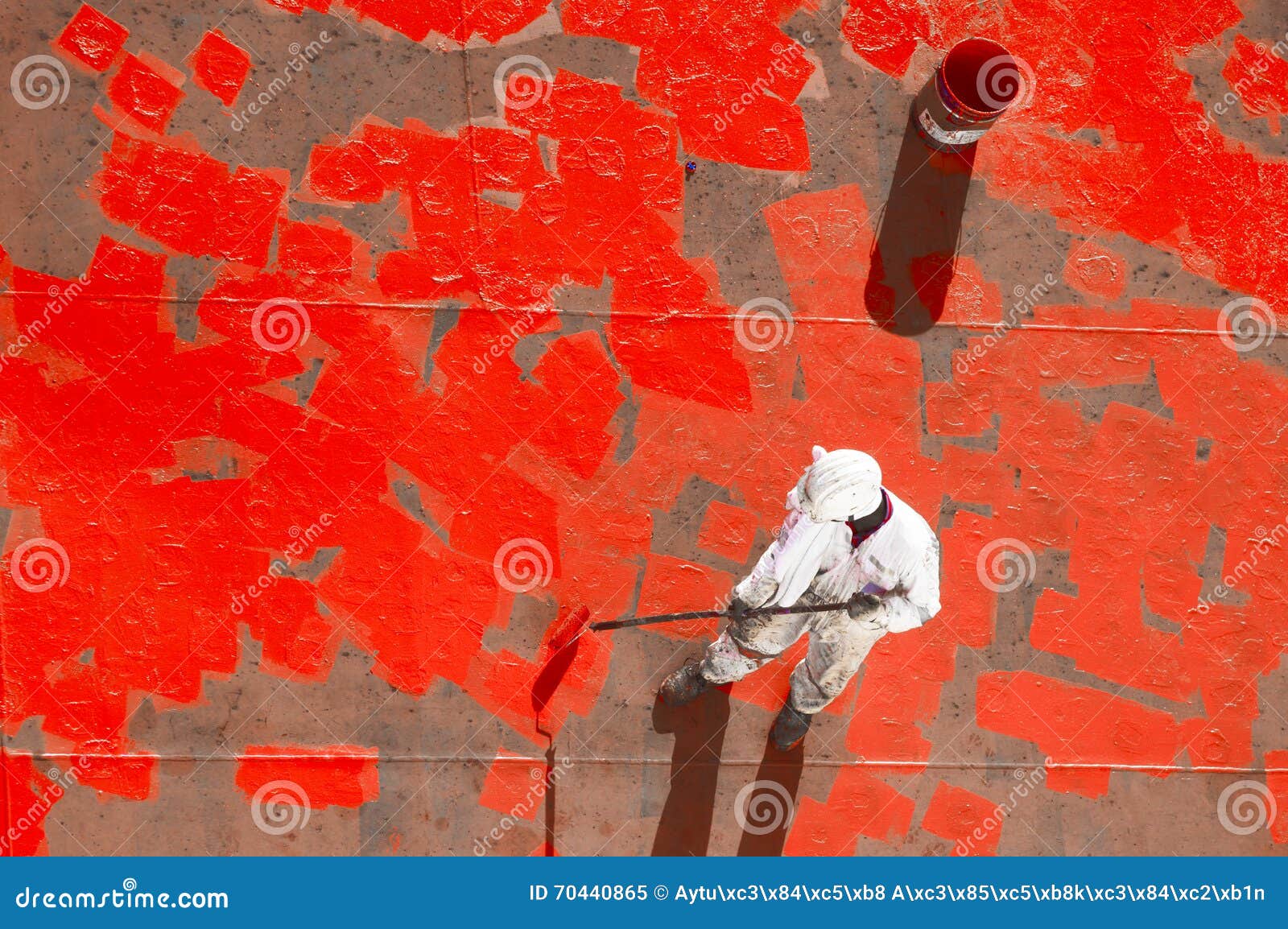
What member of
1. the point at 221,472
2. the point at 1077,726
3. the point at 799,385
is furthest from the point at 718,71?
the point at 1077,726

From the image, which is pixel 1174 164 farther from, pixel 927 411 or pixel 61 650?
pixel 61 650

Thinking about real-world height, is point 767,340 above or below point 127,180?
below

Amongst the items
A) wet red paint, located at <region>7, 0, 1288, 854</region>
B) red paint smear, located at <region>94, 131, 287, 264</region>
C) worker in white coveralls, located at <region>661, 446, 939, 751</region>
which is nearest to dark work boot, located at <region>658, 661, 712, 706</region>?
wet red paint, located at <region>7, 0, 1288, 854</region>

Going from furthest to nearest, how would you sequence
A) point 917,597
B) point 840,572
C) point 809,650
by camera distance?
point 809,650, point 840,572, point 917,597

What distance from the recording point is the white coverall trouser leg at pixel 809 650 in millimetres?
4699

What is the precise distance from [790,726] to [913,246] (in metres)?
3.36

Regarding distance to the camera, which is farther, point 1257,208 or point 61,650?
point 1257,208

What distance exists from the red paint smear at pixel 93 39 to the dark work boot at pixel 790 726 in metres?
6.19

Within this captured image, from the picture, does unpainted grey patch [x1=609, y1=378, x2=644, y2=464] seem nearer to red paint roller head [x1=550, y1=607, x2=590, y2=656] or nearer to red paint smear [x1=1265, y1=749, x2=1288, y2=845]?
red paint roller head [x1=550, y1=607, x2=590, y2=656]

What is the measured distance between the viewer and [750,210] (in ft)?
18.7

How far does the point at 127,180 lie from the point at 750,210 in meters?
4.14

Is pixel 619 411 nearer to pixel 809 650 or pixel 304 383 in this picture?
pixel 809 650

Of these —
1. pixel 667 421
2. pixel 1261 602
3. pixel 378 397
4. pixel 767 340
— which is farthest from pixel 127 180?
pixel 1261 602

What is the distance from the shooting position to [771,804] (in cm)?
575
